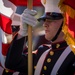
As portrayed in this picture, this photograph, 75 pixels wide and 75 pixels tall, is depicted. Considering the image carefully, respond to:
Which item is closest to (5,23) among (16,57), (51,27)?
(16,57)

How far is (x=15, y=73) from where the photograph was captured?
237 cm

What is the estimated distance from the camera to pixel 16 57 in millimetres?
2234

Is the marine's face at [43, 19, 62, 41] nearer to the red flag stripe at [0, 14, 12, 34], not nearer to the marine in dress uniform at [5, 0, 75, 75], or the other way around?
the marine in dress uniform at [5, 0, 75, 75]

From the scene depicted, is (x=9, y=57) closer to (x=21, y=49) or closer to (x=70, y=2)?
(x=21, y=49)

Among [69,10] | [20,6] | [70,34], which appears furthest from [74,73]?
[20,6]

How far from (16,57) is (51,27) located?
365 mm

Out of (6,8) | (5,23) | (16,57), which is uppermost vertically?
(6,8)

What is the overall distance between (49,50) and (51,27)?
0.19m

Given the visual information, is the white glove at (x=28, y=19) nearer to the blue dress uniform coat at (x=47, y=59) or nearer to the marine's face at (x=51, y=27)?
the marine's face at (x=51, y=27)

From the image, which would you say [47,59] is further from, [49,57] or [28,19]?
[28,19]

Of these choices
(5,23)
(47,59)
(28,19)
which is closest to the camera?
(28,19)

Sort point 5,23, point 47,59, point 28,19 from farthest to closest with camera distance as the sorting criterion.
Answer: point 5,23 < point 47,59 < point 28,19

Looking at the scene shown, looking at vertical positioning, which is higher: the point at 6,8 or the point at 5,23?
the point at 6,8

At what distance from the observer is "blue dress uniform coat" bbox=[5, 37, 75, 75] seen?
76.5 inches
